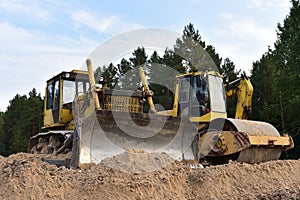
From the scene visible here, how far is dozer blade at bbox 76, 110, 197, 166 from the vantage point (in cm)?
698

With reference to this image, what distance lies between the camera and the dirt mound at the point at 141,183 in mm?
4824

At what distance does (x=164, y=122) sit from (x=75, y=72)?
2993mm

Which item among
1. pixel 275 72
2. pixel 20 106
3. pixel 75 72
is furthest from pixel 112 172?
pixel 20 106

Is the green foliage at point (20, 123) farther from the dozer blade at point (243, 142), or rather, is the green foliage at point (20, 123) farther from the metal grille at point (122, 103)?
the dozer blade at point (243, 142)

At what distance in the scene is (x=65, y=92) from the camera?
379 inches

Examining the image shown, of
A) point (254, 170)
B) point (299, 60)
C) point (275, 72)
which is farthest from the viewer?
point (275, 72)

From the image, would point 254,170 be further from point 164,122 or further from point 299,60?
point 299,60

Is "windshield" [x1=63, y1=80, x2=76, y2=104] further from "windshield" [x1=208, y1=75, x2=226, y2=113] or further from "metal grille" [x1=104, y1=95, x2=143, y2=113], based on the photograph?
"windshield" [x1=208, y1=75, x2=226, y2=113]

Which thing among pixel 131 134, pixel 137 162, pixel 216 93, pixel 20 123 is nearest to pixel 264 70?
pixel 216 93

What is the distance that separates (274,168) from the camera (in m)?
6.49

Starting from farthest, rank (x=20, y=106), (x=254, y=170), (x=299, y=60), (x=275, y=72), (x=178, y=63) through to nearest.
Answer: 1. (x=20, y=106)
2. (x=275, y=72)
3. (x=178, y=63)
4. (x=299, y=60)
5. (x=254, y=170)

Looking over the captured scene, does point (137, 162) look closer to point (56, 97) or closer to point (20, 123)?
point (56, 97)

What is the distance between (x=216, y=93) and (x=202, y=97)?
0.37 meters

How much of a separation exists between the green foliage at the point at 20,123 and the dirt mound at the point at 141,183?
2826 centimetres
